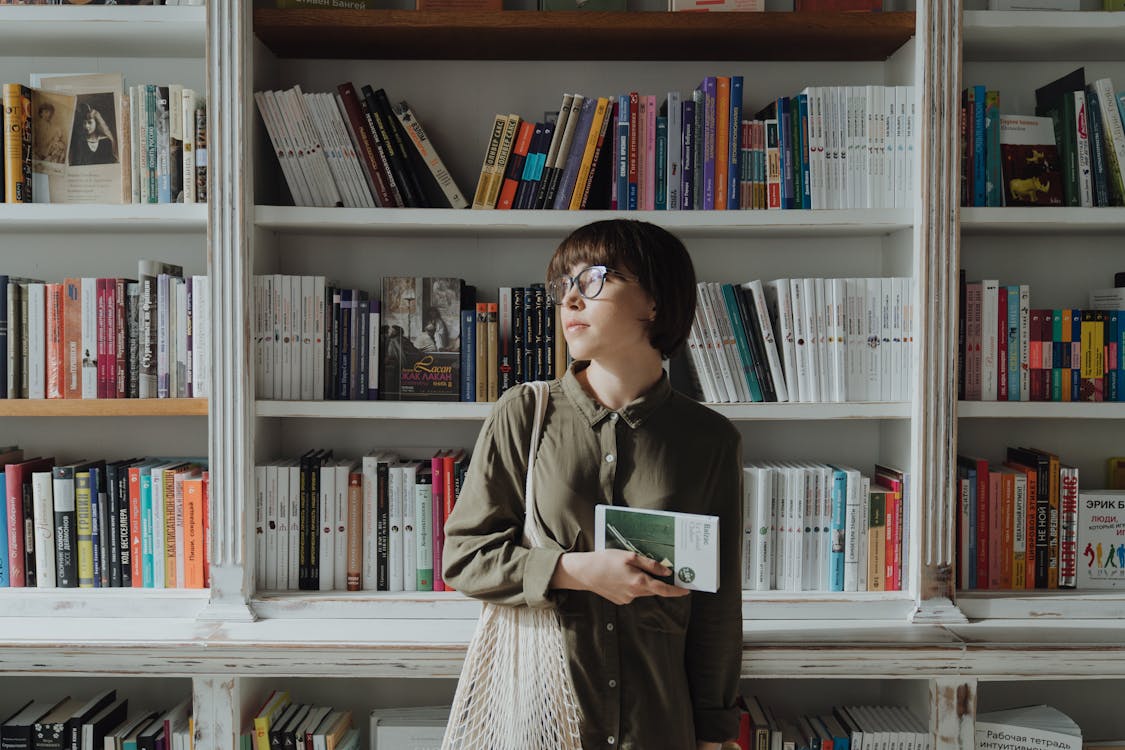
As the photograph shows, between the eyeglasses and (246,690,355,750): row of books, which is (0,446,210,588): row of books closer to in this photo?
(246,690,355,750): row of books

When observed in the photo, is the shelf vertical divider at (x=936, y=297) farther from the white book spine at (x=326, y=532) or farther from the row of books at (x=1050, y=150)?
the white book spine at (x=326, y=532)

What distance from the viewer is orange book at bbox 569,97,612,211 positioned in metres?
1.82

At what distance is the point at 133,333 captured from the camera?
187 cm

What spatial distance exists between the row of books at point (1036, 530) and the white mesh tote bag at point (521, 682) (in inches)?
43.4

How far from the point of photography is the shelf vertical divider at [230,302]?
5.75ft

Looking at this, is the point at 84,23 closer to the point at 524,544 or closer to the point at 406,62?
the point at 406,62

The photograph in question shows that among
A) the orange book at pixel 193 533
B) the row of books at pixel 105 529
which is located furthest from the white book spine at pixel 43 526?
the orange book at pixel 193 533

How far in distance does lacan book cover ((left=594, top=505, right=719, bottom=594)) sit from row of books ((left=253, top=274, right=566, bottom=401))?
70cm

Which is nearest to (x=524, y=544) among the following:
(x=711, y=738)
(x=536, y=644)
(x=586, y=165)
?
(x=536, y=644)

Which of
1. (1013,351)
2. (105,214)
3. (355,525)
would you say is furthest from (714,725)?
(105,214)

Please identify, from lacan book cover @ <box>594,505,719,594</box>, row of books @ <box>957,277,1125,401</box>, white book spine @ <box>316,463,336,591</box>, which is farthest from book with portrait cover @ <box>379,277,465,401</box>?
row of books @ <box>957,277,1125,401</box>

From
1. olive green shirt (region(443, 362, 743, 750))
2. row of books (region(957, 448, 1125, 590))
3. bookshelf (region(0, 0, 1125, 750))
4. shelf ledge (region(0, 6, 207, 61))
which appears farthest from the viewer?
row of books (region(957, 448, 1125, 590))

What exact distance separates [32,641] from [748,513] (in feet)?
4.94

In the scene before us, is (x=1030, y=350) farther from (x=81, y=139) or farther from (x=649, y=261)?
(x=81, y=139)
